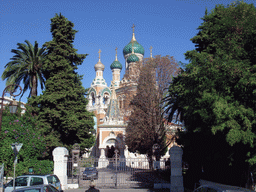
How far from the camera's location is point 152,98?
22.7m

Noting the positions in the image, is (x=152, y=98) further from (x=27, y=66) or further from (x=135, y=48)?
(x=135, y=48)

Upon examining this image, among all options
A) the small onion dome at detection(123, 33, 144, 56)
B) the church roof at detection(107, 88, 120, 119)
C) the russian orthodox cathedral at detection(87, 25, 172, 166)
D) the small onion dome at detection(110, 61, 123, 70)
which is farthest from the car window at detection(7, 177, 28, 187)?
the small onion dome at detection(110, 61, 123, 70)

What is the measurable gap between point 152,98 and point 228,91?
43.5 ft

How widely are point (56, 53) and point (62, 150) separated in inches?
318

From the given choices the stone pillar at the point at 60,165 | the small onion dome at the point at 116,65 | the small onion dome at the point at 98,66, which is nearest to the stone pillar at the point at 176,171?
the stone pillar at the point at 60,165

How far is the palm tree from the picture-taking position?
19.8 meters

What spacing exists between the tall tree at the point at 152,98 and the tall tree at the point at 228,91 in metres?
10.3

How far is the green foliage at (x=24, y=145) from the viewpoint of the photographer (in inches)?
561

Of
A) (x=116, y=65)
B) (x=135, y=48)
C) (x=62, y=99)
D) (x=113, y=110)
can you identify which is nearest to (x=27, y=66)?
(x=62, y=99)

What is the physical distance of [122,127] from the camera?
122 ft

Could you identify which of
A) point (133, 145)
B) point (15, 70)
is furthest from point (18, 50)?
point (133, 145)

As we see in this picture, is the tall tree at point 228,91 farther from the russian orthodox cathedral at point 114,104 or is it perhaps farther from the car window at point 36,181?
the russian orthodox cathedral at point 114,104

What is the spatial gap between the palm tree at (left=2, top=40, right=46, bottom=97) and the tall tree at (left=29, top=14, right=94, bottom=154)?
0.81 meters

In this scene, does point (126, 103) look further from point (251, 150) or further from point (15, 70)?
point (251, 150)
